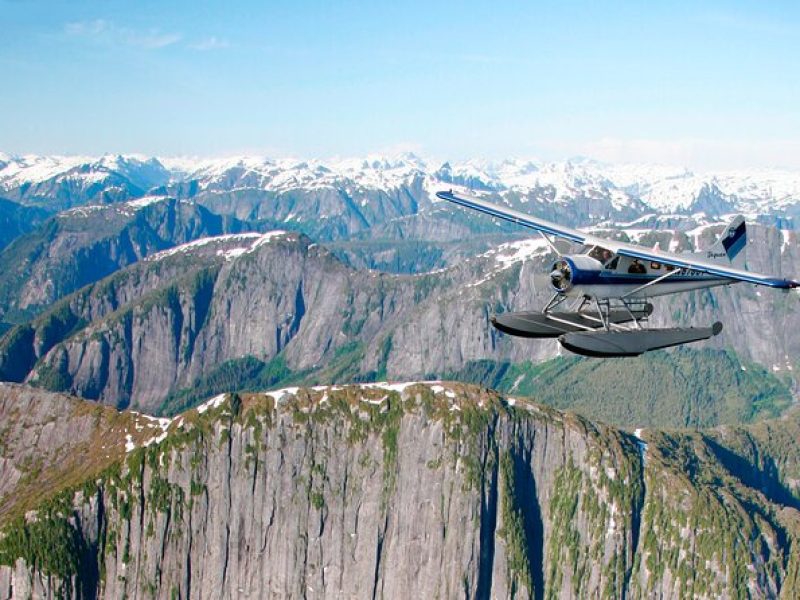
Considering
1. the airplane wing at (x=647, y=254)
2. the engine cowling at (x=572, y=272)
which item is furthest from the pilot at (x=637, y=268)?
the engine cowling at (x=572, y=272)

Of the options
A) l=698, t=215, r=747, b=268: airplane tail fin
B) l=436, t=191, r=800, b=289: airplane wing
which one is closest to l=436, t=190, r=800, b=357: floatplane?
l=436, t=191, r=800, b=289: airplane wing

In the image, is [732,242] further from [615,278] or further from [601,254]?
[601,254]

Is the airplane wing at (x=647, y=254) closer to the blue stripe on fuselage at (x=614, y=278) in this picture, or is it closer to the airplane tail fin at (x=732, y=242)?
the blue stripe on fuselage at (x=614, y=278)

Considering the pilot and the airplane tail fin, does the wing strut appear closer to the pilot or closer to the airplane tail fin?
the pilot

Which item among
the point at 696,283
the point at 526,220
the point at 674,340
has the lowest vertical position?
the point at 674,340

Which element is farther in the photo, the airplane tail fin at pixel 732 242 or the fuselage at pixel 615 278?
the airplane tail fin at pixel 732 242

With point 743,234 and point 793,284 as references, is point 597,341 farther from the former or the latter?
point 743,234

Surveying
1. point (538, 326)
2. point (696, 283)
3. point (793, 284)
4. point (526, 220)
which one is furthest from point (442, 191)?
point (793, 284)
